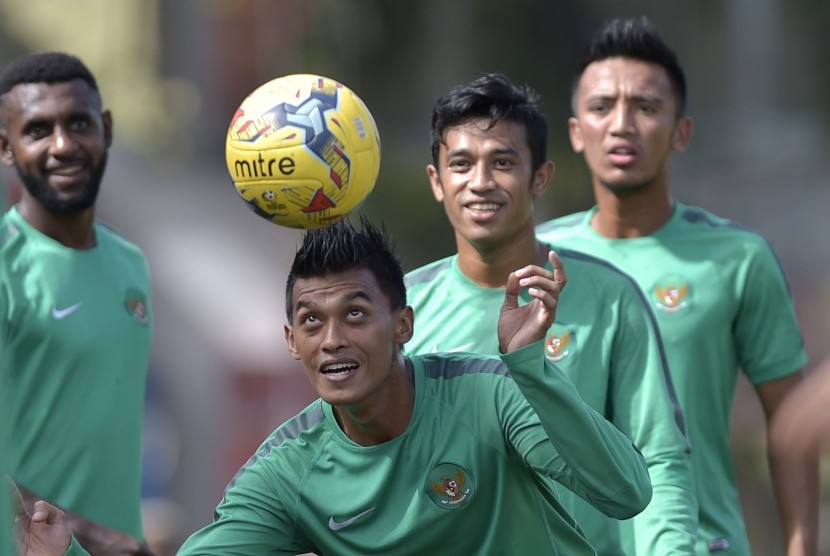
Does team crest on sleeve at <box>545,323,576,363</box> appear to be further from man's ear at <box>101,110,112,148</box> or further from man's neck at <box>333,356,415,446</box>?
man's ear at <box>101,110,112,148</box>

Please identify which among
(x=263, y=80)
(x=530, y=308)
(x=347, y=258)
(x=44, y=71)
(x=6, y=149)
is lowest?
(x=263, y=80)

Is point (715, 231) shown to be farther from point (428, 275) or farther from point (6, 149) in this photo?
point (6, 149)

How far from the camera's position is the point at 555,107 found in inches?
Result: 760

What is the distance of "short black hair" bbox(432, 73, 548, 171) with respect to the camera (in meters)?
7.01

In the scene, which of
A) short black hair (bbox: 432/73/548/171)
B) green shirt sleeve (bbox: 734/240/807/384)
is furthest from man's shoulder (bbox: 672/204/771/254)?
short black hair (bbox: 432/73/548/171)

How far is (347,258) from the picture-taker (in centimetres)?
612

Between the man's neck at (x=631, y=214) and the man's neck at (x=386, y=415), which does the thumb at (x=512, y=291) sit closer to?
the man's neck at (x=386, y=415)

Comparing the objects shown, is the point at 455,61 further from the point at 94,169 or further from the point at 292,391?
the point at 94,169

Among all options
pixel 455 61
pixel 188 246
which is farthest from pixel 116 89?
pixel 455 61

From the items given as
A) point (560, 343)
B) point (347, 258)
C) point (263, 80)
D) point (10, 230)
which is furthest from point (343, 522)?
point (263, 80)

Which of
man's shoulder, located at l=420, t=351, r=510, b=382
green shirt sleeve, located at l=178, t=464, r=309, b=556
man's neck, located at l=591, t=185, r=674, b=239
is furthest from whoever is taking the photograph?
man's neck, located at l=591, t=185, r=674, b=239

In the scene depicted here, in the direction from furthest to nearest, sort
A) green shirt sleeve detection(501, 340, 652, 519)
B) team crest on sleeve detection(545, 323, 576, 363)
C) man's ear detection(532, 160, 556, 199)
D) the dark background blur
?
the dark background blur
man's ear detection(532, 160, 556, 199)
team crest on sleeve detection(545, 323, 576, 363)
green shirt sleeve detection(501, 340, 652, 519)

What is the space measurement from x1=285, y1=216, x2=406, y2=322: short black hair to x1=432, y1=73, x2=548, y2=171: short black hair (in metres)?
0.90

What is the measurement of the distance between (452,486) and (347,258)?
0.83 m
